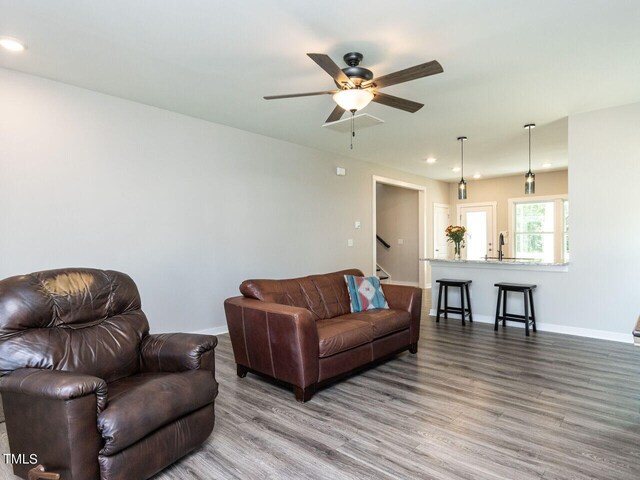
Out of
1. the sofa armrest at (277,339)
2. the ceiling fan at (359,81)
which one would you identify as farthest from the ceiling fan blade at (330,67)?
the sofa armrest at (277,339)

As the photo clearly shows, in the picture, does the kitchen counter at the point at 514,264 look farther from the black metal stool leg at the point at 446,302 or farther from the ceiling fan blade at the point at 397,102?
the ceiling fan blade at the point at 397,102

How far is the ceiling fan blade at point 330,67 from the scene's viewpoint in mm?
2314

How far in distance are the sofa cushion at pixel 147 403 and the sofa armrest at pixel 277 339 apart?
74cm

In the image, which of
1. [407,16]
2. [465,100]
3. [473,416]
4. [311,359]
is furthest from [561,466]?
[465,100]

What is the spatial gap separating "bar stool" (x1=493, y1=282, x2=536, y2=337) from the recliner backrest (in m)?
4.28

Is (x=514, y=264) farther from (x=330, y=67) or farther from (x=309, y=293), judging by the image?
(x=330, y=67)

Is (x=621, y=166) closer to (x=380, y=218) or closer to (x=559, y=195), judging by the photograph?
(x=559, y=195)

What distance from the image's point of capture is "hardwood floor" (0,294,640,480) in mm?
2000

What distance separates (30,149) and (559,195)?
9056 mm

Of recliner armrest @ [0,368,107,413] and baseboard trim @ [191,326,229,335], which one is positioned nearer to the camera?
recliner armrest @ [0,368,107,413]

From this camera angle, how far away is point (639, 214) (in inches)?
163

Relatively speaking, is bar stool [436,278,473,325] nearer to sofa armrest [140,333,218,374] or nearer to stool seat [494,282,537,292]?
stool seat [494,282,537,292]

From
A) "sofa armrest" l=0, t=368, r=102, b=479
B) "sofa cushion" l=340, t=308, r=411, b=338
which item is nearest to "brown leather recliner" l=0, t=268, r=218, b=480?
"sofa armrest" l=0, t=368, r=102, b=479

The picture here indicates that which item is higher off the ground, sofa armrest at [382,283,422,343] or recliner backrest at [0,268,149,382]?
recliner backrest at [0,268,149,382]
